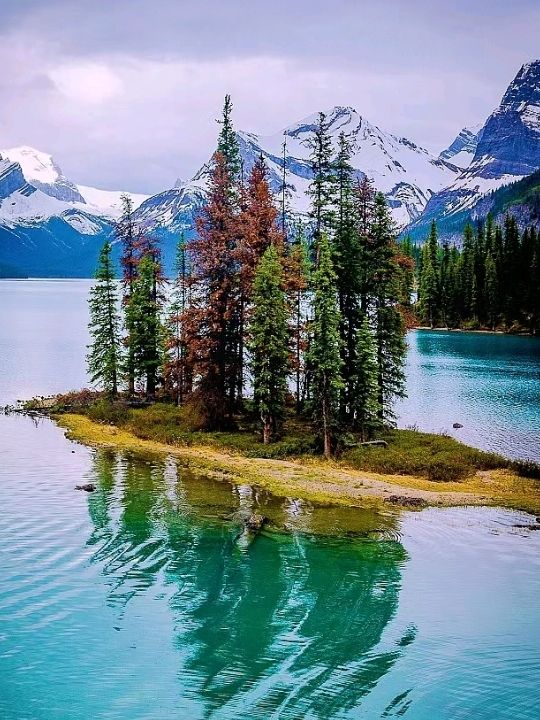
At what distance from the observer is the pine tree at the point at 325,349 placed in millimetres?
41062

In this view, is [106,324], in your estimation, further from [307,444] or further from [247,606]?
[247,606]

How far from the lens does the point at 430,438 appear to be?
45906mm

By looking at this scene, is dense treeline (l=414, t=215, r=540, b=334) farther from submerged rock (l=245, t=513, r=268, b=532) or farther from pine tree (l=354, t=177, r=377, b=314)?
submerged rock (l=245, t=513, r=268, b=532)

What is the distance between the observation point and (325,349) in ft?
135

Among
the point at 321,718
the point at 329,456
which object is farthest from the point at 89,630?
the point at 329,456

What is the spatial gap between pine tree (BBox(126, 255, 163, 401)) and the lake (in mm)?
19631

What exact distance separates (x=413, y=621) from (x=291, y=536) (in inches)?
303

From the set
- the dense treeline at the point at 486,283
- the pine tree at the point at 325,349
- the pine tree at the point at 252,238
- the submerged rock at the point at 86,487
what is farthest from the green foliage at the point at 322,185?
the dense treeline at the point at 486,283

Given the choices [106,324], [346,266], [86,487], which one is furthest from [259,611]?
[106,324]

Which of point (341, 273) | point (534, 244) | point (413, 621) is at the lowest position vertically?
point (413, 621)

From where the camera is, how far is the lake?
17.5 m

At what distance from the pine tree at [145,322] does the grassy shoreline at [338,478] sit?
11610mm

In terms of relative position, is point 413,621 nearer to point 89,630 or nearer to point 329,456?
point 89,630

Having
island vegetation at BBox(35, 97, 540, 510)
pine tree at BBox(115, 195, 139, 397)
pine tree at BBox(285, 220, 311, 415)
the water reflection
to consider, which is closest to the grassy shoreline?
island vegetation at BBox(35, 97, 540, 510)
